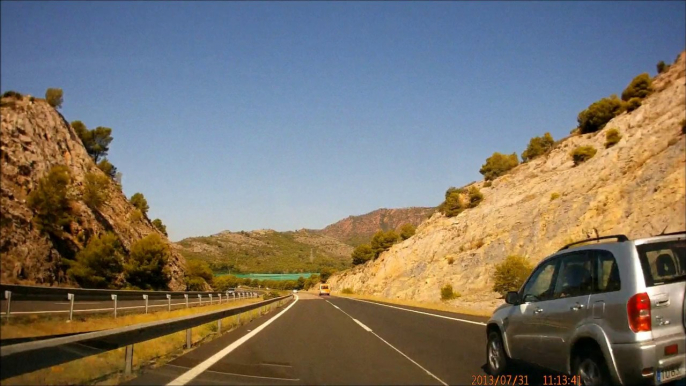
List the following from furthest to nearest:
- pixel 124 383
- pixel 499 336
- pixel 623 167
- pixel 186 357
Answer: pixel 623 167 → pixel 186 357 → pixel 499 336 → pixel 124 383

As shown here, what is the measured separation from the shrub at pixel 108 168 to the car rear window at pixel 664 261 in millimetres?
86117

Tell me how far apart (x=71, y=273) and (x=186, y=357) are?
3664cm

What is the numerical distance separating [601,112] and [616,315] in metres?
62.2

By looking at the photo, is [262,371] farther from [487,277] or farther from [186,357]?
[487,277]

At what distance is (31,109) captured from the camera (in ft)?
189

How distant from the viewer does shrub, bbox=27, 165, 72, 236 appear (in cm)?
3997

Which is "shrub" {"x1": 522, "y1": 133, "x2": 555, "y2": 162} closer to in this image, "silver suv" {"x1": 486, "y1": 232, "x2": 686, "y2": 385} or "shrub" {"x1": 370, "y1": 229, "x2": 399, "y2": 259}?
"shrub" {"x1": 370, "y1": 229, "x2": 399, "y2": 259}

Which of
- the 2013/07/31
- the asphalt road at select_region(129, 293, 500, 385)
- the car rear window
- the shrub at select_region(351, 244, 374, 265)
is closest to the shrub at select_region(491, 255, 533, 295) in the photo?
the asphalt road at select_region(129, 293, 500, 385)

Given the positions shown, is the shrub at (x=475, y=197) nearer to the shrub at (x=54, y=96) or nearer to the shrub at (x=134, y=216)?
the shrub at (x=134, y=216)

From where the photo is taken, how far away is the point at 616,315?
222 inches

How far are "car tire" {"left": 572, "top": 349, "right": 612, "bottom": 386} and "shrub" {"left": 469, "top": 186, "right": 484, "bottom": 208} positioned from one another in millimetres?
62646

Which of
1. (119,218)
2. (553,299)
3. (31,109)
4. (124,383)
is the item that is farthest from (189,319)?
(119,218)

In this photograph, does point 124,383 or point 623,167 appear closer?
point 124,383

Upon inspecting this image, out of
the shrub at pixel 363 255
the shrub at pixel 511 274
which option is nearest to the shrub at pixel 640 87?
the shrub at pixel 511 274
